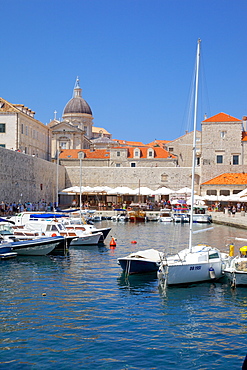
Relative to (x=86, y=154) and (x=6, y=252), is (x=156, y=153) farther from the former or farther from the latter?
(x=6, y=252)

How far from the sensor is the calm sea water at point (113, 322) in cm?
776

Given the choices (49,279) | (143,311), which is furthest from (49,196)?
(143,311)

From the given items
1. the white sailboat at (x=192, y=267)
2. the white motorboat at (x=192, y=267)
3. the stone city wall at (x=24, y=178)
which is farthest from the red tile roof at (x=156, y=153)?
the white motorboat at (x=192, y=267)

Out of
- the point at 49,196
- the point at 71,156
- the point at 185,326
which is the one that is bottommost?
the point at 185,326

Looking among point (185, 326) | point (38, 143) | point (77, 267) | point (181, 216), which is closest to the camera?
point (185, 326)

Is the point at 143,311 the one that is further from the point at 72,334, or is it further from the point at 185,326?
the point at 72,334

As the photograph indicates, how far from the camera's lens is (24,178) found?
129 feet

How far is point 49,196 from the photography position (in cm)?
4838

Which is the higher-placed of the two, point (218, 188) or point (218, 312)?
point (218, 188)

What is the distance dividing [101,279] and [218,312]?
13.7 feet

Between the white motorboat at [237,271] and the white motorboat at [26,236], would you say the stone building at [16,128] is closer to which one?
the white motorboat at [26,236]

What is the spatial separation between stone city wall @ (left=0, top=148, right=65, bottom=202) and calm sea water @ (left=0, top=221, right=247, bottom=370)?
2026cm

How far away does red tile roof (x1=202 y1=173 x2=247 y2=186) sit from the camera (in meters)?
48.8

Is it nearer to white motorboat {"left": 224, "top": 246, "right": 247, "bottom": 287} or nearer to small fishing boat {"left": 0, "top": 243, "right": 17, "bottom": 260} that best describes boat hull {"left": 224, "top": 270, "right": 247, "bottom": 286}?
white motorboat {"left": 224, "top": 246, "right": 247, "bottom": 287}
